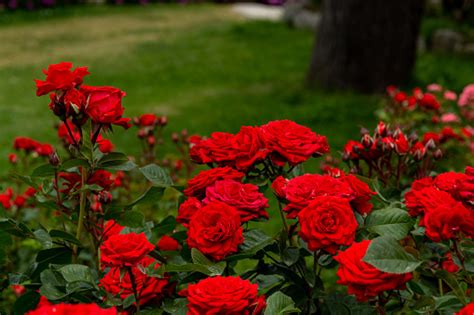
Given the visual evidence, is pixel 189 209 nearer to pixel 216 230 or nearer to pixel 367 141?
pixel 216 230

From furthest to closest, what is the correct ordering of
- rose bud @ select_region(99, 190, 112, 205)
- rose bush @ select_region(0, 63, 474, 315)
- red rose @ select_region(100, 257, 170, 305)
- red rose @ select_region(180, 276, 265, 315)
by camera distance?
rose bud @ select_region(99, 190, 112, 205)
red rose @ select_region(100, 257, 170, 305)
rose bush @ select_region(0, 63, 474, 315)
red rose @ select_region(180, 276, 265, 315)

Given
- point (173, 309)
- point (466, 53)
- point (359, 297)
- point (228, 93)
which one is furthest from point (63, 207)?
point (466, 53)

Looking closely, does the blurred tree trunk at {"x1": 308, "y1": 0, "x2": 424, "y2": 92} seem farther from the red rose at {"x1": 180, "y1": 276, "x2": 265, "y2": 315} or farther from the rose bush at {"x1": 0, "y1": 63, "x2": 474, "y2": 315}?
the red rose at {"x1": 180, "y1": 276, "x2": 265, "y2": 315}

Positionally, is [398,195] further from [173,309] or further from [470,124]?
[470,124]

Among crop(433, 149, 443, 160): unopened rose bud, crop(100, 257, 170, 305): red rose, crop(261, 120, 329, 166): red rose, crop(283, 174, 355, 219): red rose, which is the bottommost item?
crop(100, 257, 170, 305): red rose

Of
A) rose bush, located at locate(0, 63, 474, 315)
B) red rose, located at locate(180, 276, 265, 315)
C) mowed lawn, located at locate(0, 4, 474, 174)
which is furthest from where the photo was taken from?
mowed lawn, located at locate(0, 4, 474, 174)

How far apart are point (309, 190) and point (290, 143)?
19 cm

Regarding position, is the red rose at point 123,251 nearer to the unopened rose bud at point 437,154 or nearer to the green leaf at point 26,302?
the green leaf at point 26,302

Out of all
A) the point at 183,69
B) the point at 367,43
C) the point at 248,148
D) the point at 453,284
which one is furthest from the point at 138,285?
the point at 183,69

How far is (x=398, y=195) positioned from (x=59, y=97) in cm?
101

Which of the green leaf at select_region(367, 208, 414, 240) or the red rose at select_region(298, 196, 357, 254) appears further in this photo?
the green leaf at select_region(367, 208, 414, 240)

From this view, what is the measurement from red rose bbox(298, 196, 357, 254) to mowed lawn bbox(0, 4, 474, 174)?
170 inches

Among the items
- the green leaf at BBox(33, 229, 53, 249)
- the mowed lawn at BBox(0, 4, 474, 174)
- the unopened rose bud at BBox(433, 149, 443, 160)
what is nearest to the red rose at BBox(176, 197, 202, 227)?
the green leaf at BBox(33, 229, 53, 249)

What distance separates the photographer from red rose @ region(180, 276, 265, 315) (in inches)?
56.9
